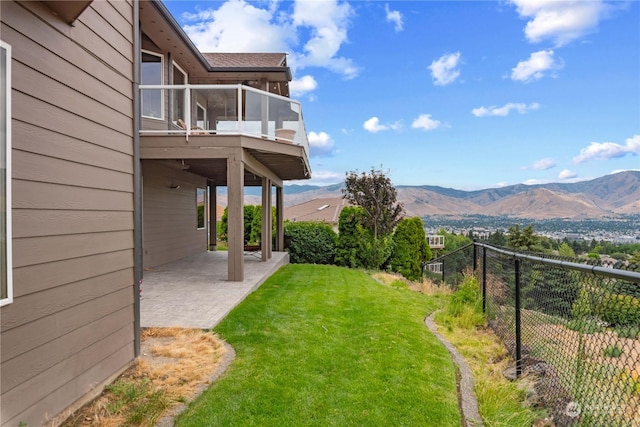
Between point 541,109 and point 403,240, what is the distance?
167 ft

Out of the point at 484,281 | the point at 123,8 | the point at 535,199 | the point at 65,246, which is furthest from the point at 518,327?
the point at 535,199

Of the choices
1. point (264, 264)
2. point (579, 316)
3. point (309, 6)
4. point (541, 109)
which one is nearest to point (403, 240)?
point (264, 264)

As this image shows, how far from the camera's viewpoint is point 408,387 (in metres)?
3.58

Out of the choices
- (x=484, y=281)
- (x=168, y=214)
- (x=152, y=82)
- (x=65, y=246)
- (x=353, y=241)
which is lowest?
(x=353, y=241)

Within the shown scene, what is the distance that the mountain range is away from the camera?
71.9 m

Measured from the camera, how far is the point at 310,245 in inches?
656

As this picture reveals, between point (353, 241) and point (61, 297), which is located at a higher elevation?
point (61, 297)

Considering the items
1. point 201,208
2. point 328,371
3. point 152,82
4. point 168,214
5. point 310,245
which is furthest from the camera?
point 310,245

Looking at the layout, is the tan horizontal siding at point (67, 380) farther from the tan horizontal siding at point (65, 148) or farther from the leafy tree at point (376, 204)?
the leafy tree at point (376, 204)

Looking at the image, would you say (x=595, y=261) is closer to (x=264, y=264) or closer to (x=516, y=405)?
(x=516, y=405)

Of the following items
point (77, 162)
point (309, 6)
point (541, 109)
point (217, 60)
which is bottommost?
point (77, 162)

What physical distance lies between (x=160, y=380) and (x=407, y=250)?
48.4 feet

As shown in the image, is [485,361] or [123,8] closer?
[123,8]

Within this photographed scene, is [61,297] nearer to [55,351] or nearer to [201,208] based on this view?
[55,351]
